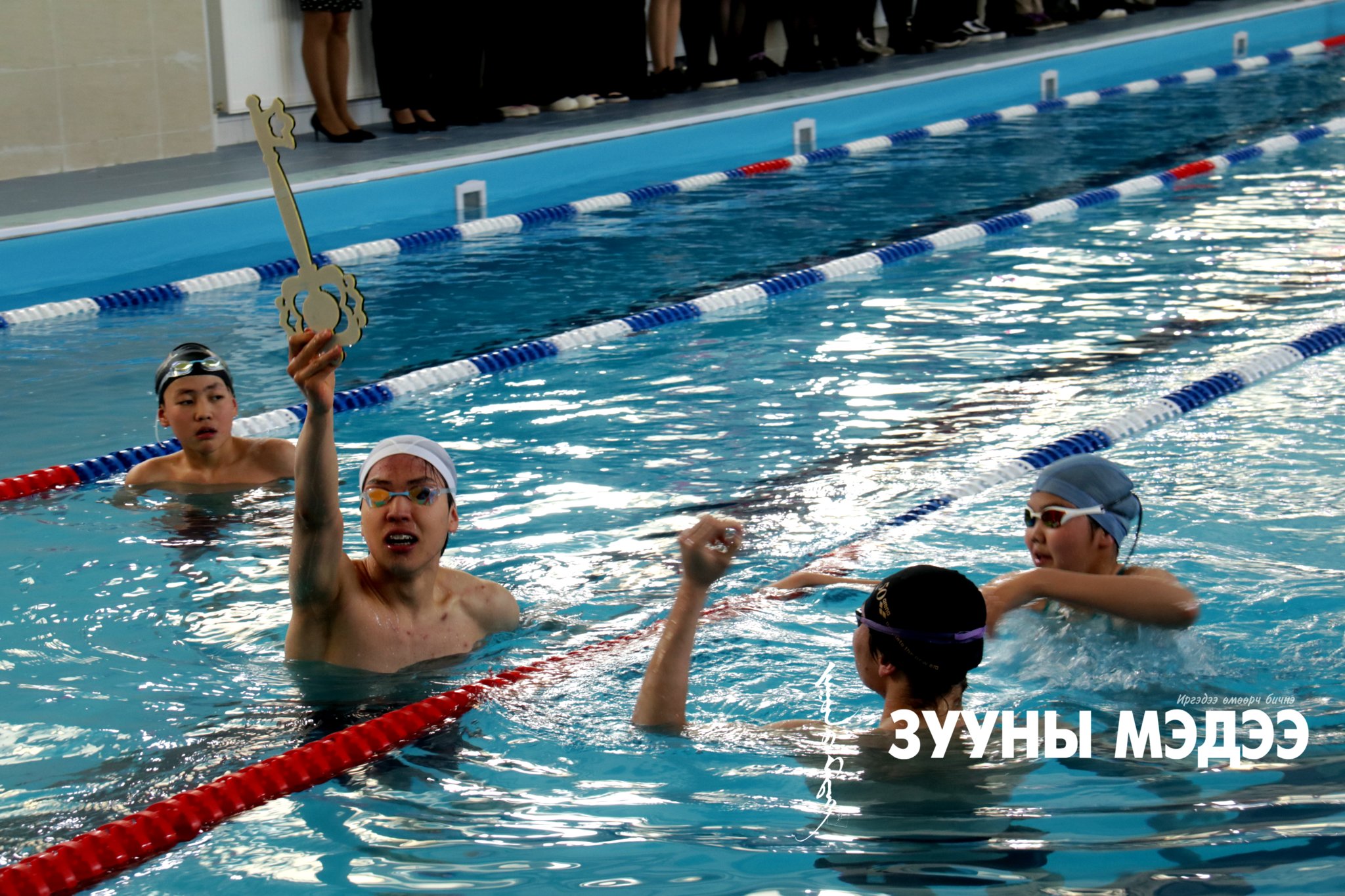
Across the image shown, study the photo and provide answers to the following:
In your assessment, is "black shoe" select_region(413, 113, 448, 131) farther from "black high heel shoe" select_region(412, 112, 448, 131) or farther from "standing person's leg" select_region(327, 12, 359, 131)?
"standing person's leg" select_region(327, 12, 359, 131)

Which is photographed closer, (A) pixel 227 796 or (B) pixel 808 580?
(A) pixel 227 796

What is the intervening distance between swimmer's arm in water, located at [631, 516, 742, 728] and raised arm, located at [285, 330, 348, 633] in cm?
60

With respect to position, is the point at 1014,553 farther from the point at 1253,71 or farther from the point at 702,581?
the point at 1253,71

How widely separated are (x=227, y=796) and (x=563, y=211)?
673 cm

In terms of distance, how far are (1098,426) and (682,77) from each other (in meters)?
7.88

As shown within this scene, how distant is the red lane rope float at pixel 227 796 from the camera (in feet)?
8.54

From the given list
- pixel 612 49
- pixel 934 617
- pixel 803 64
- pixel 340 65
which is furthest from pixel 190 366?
pixel 803 64

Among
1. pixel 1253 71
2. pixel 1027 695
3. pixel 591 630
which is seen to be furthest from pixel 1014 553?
pixel 1253 71

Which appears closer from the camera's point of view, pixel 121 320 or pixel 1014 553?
pixel 1014 553

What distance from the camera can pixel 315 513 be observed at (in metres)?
2.75

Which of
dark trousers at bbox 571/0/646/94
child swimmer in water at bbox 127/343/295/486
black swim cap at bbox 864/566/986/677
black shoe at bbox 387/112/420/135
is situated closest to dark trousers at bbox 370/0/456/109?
black shoe at bbox 387/112/420/135

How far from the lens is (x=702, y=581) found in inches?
98.0

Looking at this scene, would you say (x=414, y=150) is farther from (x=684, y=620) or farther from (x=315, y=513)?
(x=684, y=620)

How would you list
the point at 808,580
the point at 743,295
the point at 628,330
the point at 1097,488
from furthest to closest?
1. the point at 743,295
2. the point at 628,330
3. the point at 808,580
4. the point at 1097,488
